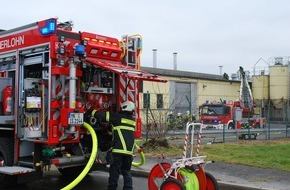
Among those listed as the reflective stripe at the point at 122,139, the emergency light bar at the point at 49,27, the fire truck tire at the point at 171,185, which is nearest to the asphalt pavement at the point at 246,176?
the fire truck tire at the point at 171,185

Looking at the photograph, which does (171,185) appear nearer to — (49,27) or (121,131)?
(121,131)

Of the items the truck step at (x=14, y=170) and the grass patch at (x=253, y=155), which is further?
the grass patch at (x=253, y=155)

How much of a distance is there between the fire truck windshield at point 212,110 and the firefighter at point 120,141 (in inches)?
821

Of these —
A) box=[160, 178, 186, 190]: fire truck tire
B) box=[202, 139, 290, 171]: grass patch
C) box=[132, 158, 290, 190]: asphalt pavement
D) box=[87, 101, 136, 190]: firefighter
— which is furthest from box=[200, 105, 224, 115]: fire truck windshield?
box=[160, 178, 186, 190]: fire truck tire

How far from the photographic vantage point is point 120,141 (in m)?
7.39

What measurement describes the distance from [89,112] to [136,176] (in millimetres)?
3039

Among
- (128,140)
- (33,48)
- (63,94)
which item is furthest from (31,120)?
(128,140)

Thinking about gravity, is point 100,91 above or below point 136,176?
above

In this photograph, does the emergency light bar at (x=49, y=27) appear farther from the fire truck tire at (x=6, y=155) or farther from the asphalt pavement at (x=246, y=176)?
the asphalt pavement at (x=246, y=176)

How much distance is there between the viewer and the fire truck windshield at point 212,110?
28.2 m

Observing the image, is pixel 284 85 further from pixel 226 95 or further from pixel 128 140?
pixel 128 140

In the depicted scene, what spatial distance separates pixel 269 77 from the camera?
41.7 m

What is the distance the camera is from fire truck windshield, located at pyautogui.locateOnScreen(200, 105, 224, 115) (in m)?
28.2

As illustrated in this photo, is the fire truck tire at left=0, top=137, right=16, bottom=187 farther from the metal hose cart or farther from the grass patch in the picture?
the grass patch
